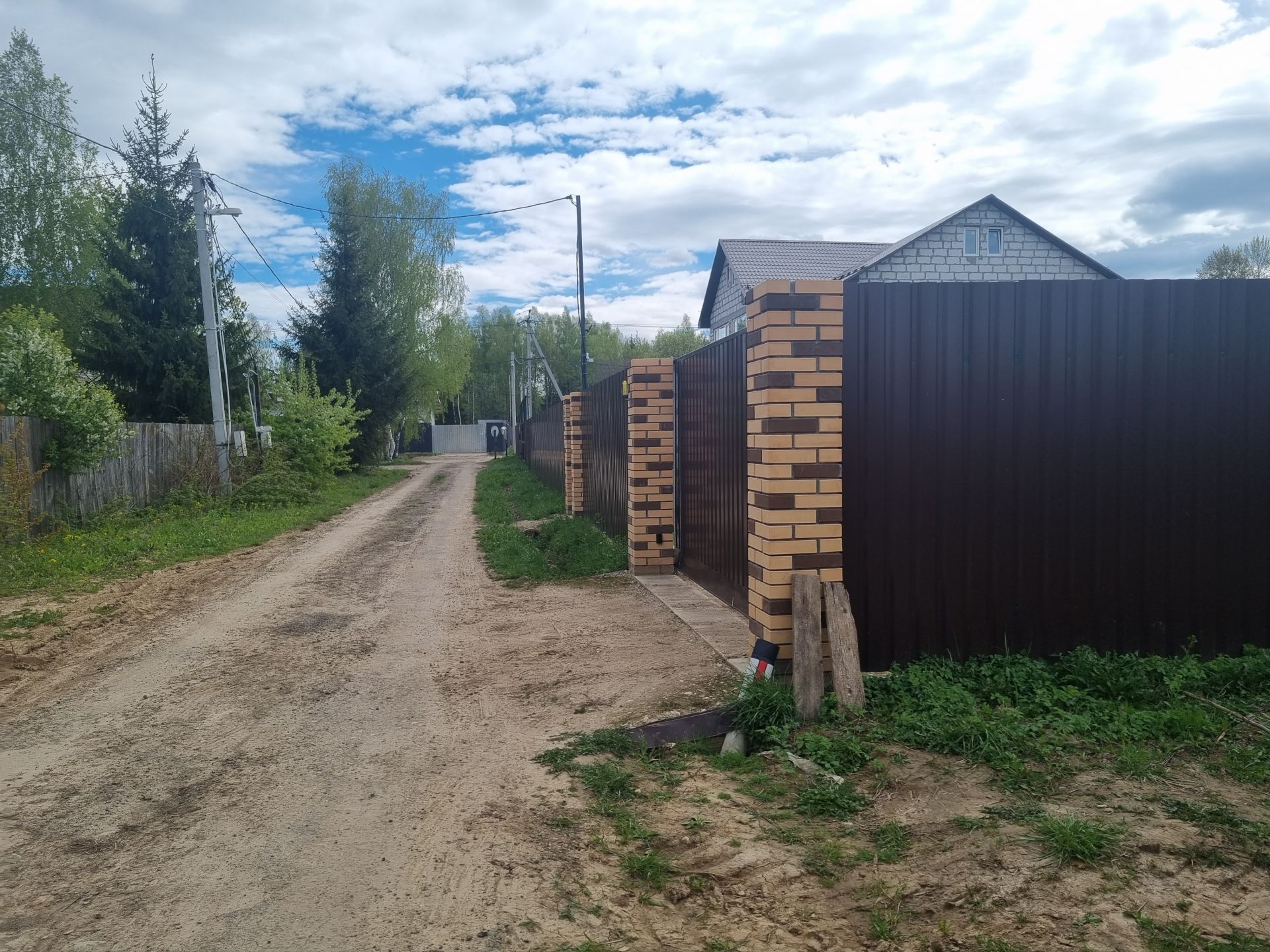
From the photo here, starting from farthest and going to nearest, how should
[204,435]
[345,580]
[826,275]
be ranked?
1. [826,275]
2. [204,435]
3. [345,580]

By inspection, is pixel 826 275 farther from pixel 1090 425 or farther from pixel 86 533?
pixel 1090 425

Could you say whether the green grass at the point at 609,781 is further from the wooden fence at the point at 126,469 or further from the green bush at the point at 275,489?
the green bush at the point at 275,489

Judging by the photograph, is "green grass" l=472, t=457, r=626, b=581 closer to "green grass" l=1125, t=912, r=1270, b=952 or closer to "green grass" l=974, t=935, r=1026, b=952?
"green grass" l=974, t=935, r=1026, b=952

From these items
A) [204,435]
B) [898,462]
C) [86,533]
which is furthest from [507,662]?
[204,435]

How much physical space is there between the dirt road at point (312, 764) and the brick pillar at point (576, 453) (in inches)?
236

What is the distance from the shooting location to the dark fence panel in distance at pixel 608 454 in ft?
33.9

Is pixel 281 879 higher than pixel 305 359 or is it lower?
lower

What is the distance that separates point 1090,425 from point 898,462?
1112 millimetres

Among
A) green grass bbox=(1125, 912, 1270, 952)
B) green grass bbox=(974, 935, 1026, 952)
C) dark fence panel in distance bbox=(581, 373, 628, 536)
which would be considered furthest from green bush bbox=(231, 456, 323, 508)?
green grass bbox=(1125, 912, 1270, 952)

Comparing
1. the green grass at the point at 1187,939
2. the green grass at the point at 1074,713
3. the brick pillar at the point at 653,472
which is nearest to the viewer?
the green grass at the point at 1187,939

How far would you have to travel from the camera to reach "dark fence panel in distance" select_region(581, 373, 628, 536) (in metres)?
10.3

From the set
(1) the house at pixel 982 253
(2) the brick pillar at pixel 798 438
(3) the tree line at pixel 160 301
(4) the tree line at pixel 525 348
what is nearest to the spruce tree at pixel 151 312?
(3) the tree line at pixel 160 301

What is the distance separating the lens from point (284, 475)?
61.3 ft

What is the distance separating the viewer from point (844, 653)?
4371mm
